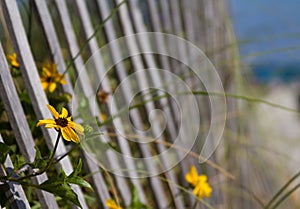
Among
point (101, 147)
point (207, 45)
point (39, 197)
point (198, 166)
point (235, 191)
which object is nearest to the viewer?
point (39, 197)

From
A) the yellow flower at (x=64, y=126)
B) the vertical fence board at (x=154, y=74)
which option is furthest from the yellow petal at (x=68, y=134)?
the vertical fence board at (x=154, y=74)

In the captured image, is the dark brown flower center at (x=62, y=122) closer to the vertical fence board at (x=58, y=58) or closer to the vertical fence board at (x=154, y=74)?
the vertical fence board at (x=58, y=58)

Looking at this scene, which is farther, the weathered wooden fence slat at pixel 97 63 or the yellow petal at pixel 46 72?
the weathered wooden fence slat at pixel 97 63

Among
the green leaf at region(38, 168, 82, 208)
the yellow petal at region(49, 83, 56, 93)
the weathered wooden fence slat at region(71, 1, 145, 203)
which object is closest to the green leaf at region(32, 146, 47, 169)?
the green leaf at region(38, 168, 82, 208)

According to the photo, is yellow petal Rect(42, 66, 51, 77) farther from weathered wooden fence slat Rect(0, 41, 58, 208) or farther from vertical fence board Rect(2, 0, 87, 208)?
weathered wooden fence slat Rect(0, 41, 58, 208)

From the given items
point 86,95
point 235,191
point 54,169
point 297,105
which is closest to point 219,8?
point 235,191

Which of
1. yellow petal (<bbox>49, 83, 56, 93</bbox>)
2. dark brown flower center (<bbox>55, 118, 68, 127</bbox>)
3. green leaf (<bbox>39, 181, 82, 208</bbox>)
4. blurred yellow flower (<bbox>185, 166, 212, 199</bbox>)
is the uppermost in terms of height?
yellow petal (<bbox>49, 83, 56, 93</bbox>)

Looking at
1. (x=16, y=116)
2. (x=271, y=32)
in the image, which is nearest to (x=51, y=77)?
(x=16, y=116)

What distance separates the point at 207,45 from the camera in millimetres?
2807

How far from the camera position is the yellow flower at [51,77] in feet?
4.43

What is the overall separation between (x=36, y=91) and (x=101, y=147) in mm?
262

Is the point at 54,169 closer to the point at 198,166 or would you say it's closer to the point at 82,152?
the point at 82,152

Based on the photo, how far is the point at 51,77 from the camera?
136cm

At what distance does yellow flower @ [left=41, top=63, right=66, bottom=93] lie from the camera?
135 cm
